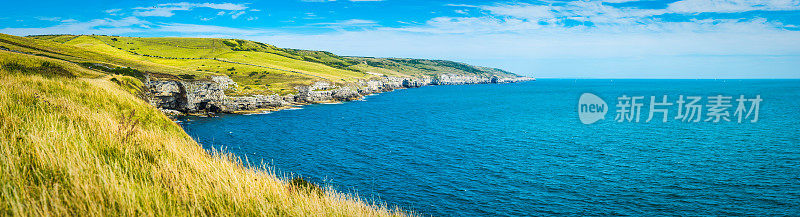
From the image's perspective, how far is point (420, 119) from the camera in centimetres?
8356

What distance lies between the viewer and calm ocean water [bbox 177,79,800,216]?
30.8 m

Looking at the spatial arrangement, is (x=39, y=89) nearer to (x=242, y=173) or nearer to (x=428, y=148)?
(x=242, y=173)

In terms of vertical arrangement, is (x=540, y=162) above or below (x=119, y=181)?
below

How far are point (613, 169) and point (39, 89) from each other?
43734 mm

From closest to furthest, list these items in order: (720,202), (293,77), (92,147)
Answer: (92,147)
(720,202)
(293,77)

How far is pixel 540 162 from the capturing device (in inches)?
1721

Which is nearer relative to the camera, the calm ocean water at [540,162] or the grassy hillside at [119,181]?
the grassy hillside at [119,181]

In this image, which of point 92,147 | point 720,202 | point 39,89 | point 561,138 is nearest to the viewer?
point 92,147

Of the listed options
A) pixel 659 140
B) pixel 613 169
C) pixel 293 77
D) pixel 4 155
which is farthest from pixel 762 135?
pixel 293 77

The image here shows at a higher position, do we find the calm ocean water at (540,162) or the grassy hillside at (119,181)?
the grassy hillside at (119,181)

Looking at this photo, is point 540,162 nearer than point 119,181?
No

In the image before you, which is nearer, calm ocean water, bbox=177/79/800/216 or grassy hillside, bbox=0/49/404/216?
grassy hillside, bbox=0/49/404/216

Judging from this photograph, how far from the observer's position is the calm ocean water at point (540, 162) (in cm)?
3084

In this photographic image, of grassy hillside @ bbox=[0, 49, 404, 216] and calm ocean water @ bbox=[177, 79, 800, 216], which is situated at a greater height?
grassy hillside @ bbox=[0, 49, 404, 216]
